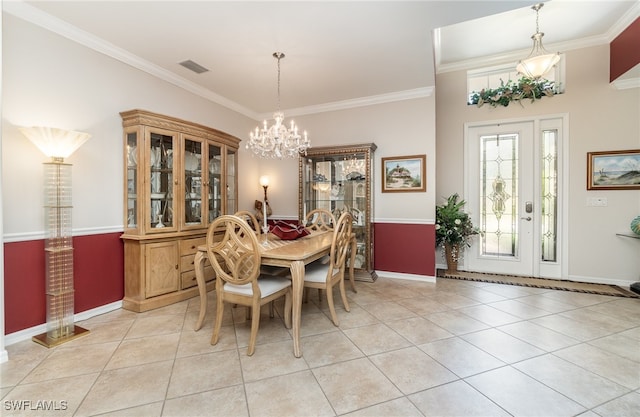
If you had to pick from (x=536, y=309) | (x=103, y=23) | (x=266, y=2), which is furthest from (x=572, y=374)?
(x=103, y=23)

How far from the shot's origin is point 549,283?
3654 millimetres

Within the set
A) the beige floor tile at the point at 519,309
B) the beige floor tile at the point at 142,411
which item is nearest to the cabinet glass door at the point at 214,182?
the beige floor tile at the point at 142,411

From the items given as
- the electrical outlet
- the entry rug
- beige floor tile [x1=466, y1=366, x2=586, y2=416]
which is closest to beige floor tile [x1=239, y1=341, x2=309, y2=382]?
beige floor tile [x1=466, y1=366, x2=586, y2=416]

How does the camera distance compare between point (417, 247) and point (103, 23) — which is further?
point (417, 247)

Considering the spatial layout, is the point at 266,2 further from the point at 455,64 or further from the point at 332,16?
the point at 455,64

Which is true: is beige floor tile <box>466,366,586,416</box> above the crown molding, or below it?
below

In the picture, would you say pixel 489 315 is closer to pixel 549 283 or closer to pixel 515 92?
pixel 549 283

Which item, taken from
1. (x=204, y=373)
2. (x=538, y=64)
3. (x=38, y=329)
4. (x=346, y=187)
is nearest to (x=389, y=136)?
(x=346, y=187)

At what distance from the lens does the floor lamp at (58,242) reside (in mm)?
2168

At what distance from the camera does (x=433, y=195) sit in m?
3.83

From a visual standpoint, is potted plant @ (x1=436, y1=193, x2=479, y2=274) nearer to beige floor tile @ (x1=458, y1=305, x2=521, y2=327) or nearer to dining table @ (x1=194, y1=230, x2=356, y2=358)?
beige floor tile @ (x1=458, y1=305, x2=521, y2=327)

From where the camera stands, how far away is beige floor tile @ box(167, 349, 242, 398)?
5.36ft

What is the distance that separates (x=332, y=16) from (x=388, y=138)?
7.02ft

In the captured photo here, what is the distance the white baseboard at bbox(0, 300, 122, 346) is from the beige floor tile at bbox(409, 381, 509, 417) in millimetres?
2939
